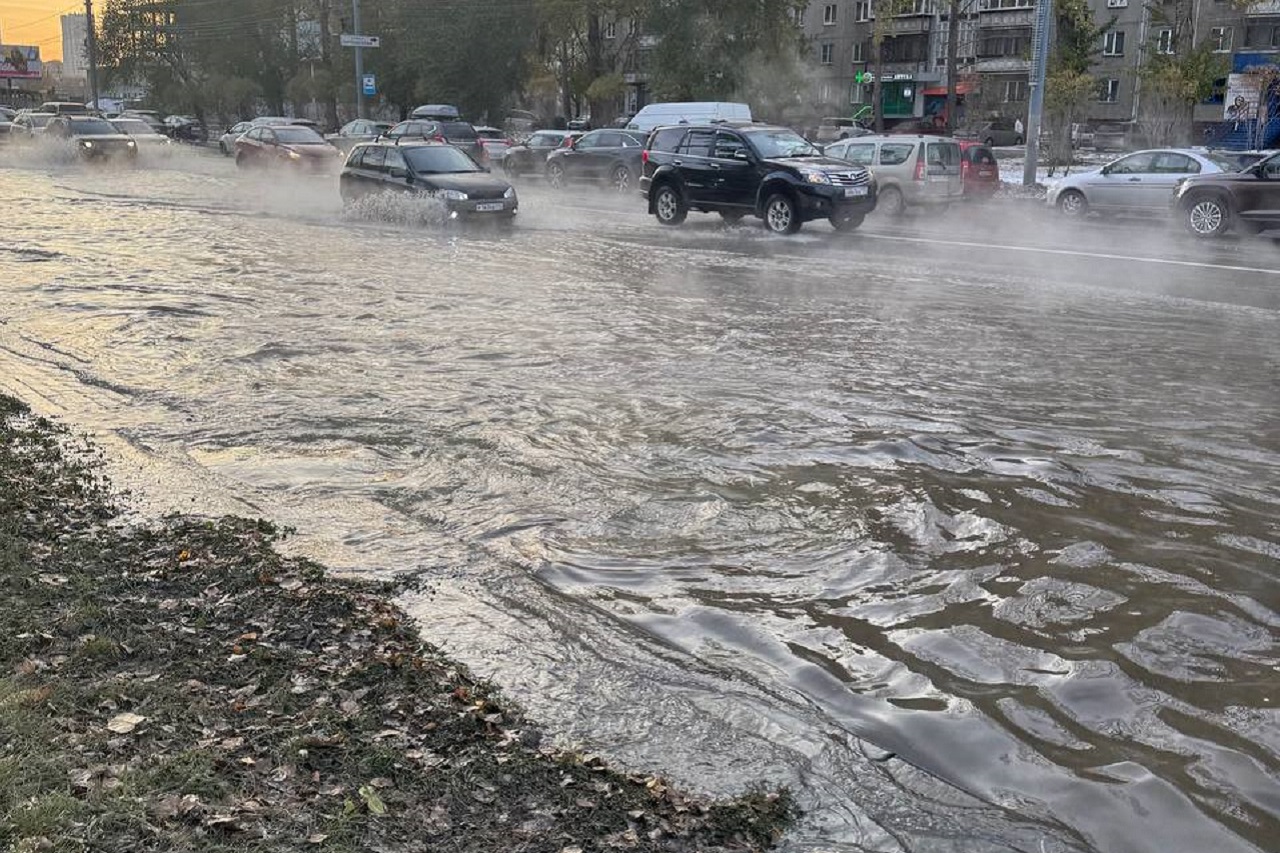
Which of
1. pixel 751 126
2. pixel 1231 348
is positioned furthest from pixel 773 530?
pixel 751 126

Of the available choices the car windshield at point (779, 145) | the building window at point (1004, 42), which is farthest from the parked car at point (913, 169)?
the building window at point (1004, 42)

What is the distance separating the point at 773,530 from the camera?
5.99 m

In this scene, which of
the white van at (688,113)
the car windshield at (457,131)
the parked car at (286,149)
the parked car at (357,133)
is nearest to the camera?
the white van at (688,113)

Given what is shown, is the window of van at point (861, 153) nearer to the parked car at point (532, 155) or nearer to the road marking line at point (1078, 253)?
the road marking line at point (1078, 253)

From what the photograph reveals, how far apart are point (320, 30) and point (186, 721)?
74327 mm

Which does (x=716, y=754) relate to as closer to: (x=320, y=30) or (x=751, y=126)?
(x=751, y=126)

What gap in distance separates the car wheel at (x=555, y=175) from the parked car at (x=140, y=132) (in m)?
16.1

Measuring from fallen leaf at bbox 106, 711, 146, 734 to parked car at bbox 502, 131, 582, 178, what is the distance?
34.0 meters

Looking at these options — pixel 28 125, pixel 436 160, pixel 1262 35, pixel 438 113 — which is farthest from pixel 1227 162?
pixel 28 125

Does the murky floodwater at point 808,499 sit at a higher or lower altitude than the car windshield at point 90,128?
lower

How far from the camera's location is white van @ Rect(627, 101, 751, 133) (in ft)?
108

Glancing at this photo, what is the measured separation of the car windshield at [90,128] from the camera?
38.6 metres

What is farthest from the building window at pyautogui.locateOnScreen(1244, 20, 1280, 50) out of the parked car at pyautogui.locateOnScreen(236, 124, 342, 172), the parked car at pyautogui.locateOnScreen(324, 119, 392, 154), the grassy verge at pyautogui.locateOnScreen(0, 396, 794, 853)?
the grassy verge at pyautogui.locateOnScreen(0, 396, 794, 853)

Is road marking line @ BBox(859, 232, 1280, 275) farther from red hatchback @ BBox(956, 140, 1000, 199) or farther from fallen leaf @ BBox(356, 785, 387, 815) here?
fallen leaf @ BBox(356, 785, 387, 815)
